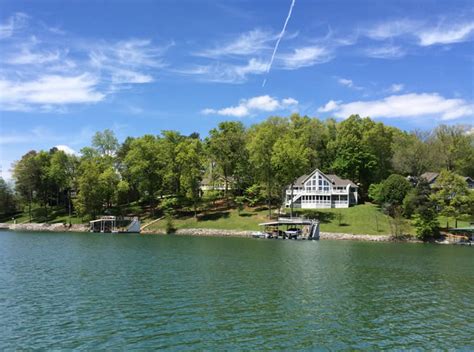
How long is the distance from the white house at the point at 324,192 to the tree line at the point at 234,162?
3.81 meters

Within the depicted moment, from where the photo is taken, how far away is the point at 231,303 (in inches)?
1014

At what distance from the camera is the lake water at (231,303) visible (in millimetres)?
19375

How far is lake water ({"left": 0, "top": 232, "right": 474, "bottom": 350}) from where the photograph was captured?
1938 centimetres

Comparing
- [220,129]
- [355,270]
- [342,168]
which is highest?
[220,129]

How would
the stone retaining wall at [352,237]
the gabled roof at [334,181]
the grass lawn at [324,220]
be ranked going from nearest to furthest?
the stone retaining wall at [352,237] → the grass lawn at [324,220] → the gabled roof at [334,181]

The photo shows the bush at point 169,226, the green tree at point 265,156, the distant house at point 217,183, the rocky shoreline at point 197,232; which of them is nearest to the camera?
the rocky shoreline at point 197,232

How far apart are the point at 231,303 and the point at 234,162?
3164 inches

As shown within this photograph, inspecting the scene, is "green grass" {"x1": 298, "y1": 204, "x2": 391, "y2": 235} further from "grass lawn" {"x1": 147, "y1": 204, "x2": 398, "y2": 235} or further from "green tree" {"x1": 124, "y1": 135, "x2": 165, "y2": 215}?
"green tree" {"x1": 124, "y1": 135, "x2": 165, "y2": 215}

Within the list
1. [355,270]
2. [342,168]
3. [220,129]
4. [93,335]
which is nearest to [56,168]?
[220,129]

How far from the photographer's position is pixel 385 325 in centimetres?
2217

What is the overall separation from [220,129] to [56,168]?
4541 cm

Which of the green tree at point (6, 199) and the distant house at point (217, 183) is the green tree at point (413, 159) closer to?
the distant house at point (217, 183)

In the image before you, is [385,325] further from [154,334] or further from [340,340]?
[154,334]

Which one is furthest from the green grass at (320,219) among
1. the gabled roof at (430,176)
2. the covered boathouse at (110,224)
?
the gabled roof at (430,176)
